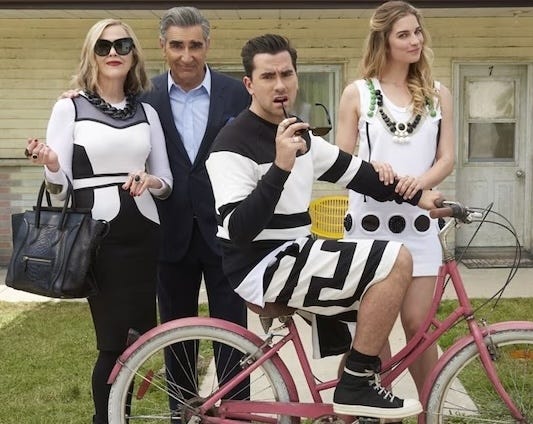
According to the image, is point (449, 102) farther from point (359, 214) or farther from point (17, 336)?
point (17, 336)

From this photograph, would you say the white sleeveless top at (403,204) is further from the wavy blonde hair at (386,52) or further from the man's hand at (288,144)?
the man's hand at (288,144)

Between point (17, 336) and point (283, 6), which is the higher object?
point (283, 6)

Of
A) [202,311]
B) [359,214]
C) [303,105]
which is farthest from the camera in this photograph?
[303,105]

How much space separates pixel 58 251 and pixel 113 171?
1.20 ft

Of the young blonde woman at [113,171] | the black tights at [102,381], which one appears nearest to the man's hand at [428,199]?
the young blonde woman at [113,171]

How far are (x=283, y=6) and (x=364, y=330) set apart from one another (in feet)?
15.2

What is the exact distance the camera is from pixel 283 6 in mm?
6453

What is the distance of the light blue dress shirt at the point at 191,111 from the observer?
10.0 feet

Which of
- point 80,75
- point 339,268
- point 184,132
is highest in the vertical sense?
point 80,75

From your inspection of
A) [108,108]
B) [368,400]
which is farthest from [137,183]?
[368,400]

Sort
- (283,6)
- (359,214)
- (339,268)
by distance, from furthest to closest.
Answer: (283,6) → (359,214) → (339,268)

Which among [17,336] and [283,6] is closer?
[17,336]

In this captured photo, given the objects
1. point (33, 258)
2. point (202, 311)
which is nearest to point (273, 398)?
point (33, 258)

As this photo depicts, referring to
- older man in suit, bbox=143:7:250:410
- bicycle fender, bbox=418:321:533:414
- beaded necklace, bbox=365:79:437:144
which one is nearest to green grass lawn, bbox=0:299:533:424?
older man in suit, bbox=143:7:250:410
